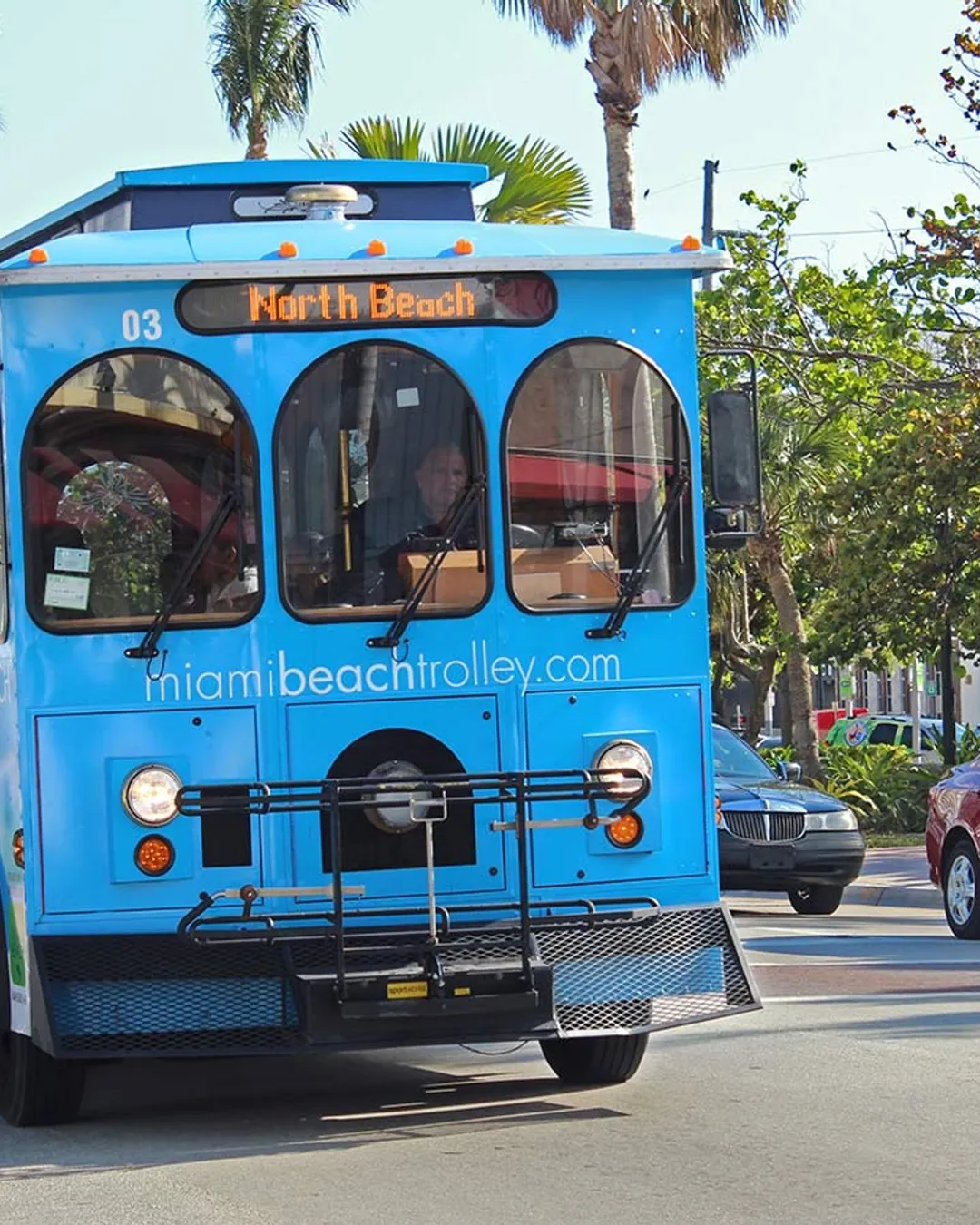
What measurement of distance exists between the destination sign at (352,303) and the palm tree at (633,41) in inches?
621

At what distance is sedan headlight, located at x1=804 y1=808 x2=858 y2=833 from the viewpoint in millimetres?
18875

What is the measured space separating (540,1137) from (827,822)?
35.7ft

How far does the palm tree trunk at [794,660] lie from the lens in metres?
31.5

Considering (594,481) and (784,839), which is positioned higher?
(594,481)

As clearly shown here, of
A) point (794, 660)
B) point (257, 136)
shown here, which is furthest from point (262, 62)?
point (794, 660)

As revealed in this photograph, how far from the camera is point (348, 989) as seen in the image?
8.10 metres

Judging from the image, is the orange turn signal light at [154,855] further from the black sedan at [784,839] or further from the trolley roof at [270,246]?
the black sedan at [784,839]

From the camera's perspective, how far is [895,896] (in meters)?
21.3

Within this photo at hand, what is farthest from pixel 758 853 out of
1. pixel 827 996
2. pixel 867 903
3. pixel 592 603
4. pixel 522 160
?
pixel 592 603

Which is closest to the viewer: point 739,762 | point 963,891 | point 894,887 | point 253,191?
point 253,191

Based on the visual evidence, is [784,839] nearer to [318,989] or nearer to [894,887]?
[894,887]

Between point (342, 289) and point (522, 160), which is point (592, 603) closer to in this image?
point (342, 289)

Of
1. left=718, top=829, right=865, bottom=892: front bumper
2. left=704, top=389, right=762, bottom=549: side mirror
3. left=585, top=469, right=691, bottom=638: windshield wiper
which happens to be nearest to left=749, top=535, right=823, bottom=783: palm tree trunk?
left=718, top=829, right=865, bottom=892: front bumper

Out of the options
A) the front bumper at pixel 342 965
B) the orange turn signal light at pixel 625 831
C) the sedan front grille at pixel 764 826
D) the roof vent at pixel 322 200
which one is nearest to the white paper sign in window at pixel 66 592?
the front bumper at pixel 342 965
